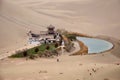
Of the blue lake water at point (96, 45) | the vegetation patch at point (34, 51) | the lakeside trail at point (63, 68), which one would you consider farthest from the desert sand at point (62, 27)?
the vegetation patch at point (34, 51)

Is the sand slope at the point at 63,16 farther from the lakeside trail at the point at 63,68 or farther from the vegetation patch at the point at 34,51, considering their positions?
the lakeside trail at the point at 63,68

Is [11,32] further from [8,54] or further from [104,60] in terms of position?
[104,60]

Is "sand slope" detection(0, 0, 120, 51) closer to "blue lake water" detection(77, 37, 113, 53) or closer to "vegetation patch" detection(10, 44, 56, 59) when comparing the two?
"vegetation patch" detection(10, 44, 56, 59)

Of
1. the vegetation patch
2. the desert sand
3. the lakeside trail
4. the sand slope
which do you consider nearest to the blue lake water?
the desert sand

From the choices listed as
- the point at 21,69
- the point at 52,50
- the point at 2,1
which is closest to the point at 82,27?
the point at 2,1

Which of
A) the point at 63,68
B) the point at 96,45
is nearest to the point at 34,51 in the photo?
the point at 63,68

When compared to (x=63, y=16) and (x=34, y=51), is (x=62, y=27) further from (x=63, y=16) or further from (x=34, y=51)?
(x=34, y=51)
